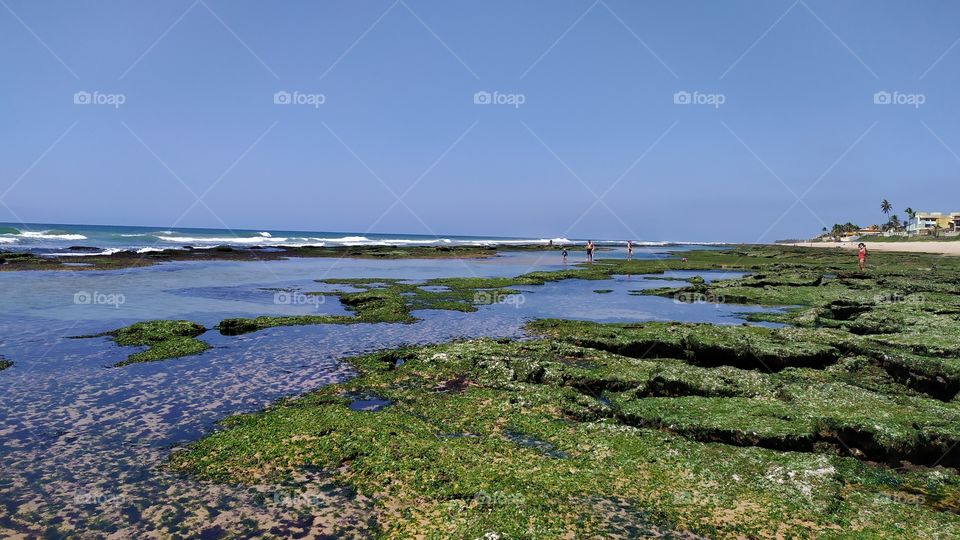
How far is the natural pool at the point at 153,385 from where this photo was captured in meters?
10.0

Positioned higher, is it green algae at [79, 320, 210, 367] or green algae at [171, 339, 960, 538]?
green algae at [79, 320, 210, 367]

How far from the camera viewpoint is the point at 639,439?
44.0ft

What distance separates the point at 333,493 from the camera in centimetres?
1082

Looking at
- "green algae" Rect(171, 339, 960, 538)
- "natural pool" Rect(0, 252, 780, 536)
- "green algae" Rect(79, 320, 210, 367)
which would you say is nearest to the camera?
"green algae" Rect(171, 339, 960, 538)

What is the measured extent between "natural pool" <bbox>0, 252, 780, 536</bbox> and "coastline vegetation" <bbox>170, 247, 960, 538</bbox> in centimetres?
115

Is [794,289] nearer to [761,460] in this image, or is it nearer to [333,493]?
[761,460]

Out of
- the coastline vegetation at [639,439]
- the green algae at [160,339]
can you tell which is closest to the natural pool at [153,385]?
the green algae at [160,339]

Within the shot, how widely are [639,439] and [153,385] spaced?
15.8 m

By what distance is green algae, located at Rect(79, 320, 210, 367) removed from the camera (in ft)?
69.8

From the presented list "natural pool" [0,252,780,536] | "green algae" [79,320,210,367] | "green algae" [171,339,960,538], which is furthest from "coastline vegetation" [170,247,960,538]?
"green algae" [79,320,210,367]

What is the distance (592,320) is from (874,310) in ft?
51.6

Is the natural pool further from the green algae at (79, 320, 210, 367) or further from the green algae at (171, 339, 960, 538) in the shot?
the green algae at (171, 339, 960, 538)

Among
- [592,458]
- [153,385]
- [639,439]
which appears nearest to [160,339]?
[153,385]

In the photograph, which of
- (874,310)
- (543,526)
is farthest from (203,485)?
(874,310)
